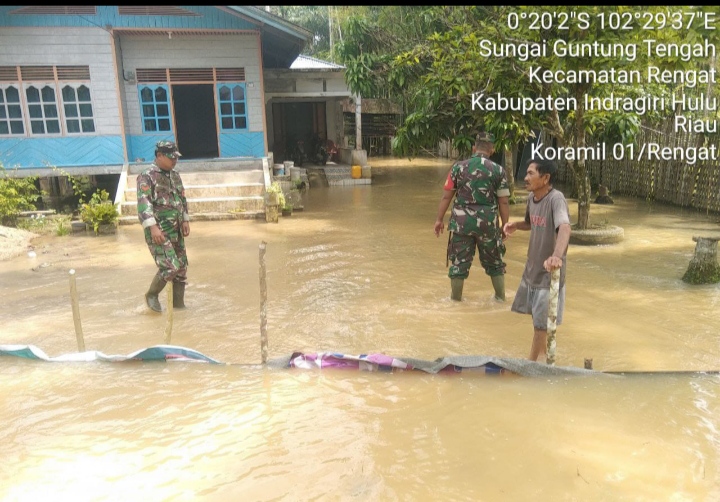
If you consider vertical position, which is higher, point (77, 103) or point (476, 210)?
point (77, 103)

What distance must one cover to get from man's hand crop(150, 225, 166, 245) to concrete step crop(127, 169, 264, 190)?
7168 mm

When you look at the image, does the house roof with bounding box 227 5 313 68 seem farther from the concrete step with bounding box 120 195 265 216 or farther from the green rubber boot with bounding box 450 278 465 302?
the green rubber boot with bounding box 450 278 465 302

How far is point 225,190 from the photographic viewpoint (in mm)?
12172

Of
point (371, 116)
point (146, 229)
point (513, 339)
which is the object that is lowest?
point (513, 339)

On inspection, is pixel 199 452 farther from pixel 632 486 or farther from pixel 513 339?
pixel 513 339

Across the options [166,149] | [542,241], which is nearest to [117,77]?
[166,149]

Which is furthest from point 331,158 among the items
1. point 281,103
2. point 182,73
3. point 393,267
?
point 393,267

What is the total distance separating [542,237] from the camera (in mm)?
4066

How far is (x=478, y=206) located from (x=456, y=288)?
0.93m

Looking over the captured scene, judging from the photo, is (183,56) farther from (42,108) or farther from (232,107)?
(42,108)

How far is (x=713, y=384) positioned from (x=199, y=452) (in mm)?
3437

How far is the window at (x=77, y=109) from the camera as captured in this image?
12414mm

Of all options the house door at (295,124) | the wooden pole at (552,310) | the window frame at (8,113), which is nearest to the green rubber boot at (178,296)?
the wooden pole at (552,310)

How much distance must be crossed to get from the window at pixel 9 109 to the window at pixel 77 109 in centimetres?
96
